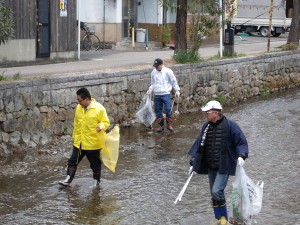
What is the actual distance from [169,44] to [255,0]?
14.1 metres

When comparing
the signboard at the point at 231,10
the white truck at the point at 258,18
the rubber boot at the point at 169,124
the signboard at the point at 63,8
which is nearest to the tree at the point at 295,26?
the signboard at the point at 231,10

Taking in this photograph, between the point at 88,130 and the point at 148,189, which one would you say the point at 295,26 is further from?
the point at 88,130

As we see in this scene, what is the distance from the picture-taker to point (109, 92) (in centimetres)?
1595

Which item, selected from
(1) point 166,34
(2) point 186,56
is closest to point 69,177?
(2) point 186,56

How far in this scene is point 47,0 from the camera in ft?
67.6

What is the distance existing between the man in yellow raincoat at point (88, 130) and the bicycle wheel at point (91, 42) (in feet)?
53.8

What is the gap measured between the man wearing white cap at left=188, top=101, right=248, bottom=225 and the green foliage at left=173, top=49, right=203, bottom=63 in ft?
34.7

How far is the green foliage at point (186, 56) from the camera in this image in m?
19.2

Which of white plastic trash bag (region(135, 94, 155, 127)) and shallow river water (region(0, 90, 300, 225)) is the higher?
white plastic trash bag (region(135, 94, 155, 127))

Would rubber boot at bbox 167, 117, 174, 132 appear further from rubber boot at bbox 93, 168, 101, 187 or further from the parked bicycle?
the parked bicycle

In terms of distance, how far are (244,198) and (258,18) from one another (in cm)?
3603

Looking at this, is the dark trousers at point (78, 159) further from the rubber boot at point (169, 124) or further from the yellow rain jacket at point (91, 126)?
the rubber boot at point (169, 124)

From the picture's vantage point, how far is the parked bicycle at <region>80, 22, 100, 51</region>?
88.0ft

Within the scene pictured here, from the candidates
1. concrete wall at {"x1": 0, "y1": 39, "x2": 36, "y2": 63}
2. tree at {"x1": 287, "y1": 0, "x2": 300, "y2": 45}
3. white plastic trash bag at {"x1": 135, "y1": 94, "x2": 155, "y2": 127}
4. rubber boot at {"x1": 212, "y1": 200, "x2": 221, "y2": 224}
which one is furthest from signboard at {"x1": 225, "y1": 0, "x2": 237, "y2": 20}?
rubber boot at {"x1": 212, "y1": 200, "x2": 221, "y2": 224}
